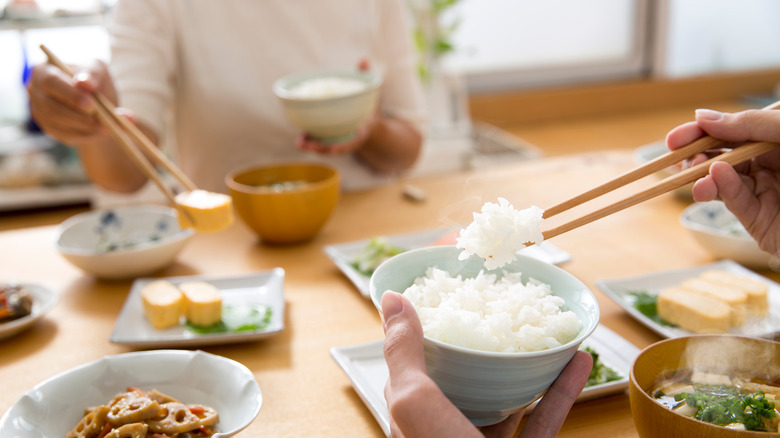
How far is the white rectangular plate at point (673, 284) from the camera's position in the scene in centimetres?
121

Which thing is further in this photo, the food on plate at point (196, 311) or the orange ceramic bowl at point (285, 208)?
the orange ceramic bowl at point (285, 208)

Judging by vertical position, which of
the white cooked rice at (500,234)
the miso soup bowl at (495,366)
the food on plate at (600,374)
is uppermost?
the white cooked rice at (500,234)

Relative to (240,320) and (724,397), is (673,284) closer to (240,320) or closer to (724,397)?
(724,397)

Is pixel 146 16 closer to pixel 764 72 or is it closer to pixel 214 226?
pixel 214 226

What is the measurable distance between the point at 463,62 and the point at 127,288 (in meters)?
2.73

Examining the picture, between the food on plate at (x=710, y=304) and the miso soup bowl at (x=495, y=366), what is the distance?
37 cm

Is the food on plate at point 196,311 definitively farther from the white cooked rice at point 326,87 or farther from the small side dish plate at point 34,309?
the white cooked rice at point 326,87

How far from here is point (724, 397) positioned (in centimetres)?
89

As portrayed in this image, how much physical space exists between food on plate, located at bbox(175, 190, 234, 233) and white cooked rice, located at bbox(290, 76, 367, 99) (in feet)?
1.54

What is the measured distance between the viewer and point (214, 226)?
1379mm

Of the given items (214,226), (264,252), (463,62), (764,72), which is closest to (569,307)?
(214,226)

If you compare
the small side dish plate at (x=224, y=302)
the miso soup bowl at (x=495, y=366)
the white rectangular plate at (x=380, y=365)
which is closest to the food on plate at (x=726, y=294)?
the white rectangular plate at (x=380, y=365)

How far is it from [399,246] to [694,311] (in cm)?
72

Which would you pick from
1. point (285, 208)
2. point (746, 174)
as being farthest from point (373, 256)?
point (746, 174)
